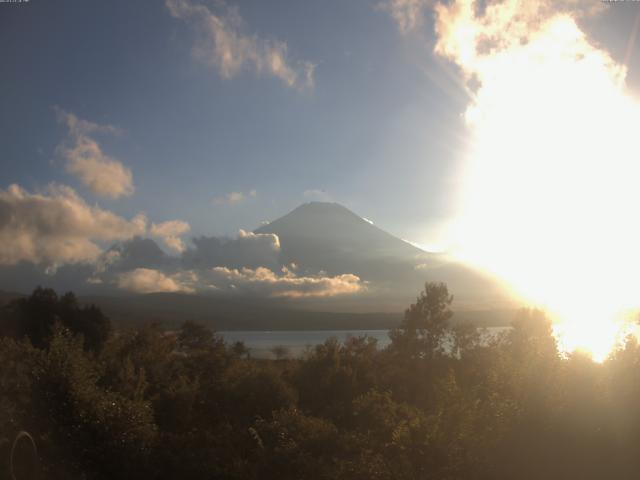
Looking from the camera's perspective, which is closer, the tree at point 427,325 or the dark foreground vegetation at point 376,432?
the dark foreground vegetation at point 376,432

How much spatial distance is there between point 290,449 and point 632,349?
788 centimetres

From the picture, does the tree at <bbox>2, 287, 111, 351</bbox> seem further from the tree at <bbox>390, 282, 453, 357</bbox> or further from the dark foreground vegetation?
the dark foreground vegetation

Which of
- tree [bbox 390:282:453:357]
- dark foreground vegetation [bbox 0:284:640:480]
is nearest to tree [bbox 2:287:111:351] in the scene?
tree [bbox 390:282:453:357]

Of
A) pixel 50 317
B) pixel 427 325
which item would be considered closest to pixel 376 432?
pixel 427 325

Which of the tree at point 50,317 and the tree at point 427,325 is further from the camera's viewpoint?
the tree at point 50,317

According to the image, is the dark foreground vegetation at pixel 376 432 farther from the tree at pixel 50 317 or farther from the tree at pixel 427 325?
the tree at pixel 50 317

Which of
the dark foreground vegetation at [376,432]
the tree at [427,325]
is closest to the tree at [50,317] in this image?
the tree at [427,325]

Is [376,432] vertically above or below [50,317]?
below

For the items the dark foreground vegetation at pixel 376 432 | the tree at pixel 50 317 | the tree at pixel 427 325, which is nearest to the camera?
the dark foreground vegetation at pixel 376 432

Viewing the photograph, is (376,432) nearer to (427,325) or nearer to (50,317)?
(427,325)

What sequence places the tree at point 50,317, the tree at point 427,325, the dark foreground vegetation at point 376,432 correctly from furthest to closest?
the tree at point 50,317 → the tree at point 427,325 → the dark foreground vegetation at point 376,432

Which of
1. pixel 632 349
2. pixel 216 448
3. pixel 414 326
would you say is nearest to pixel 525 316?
pixel 414 326

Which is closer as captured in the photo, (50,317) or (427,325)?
(427,325)

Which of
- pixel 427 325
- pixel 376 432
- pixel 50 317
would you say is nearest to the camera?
pixel 376 432
